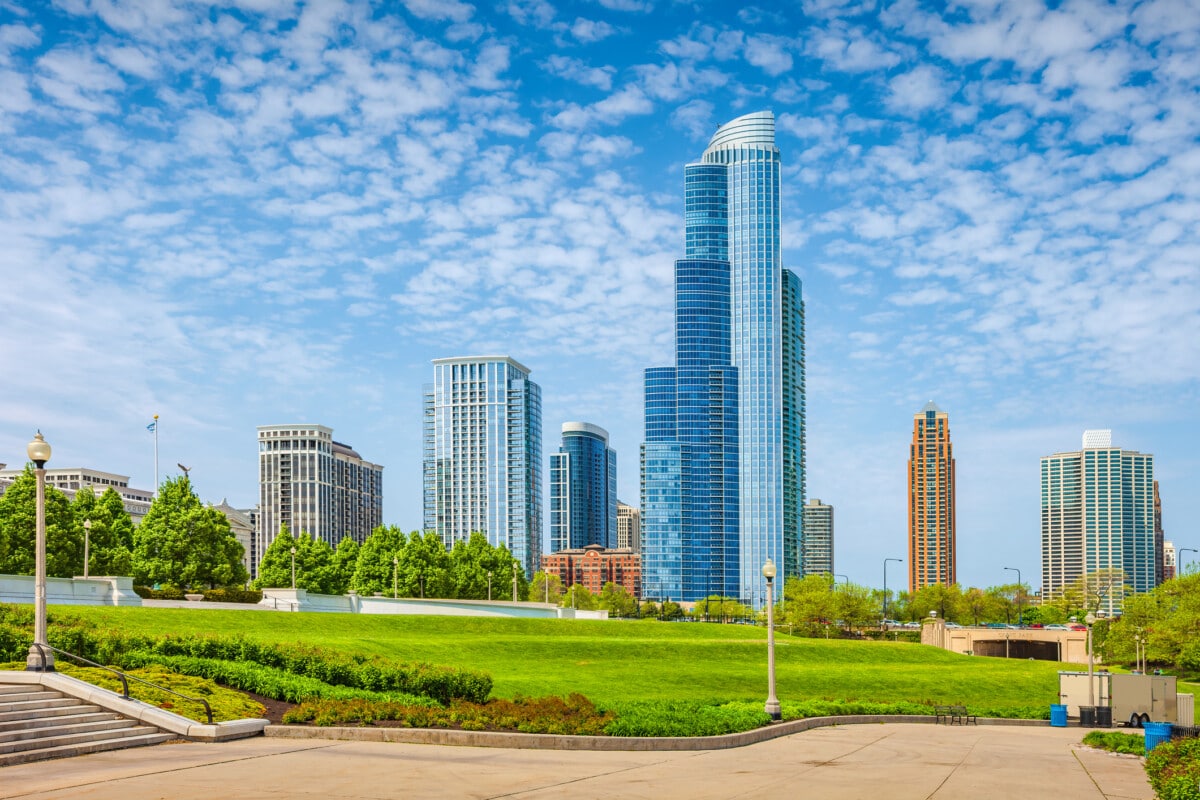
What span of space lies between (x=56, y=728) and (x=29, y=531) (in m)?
56.7

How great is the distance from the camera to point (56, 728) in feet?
69.1

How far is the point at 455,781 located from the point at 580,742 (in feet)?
21.6

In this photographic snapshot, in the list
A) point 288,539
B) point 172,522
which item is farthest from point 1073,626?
point 172,522

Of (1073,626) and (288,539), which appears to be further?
(1073,626)

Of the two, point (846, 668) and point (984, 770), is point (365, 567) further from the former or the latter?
point (984, 770)

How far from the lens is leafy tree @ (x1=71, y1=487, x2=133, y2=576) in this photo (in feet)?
243

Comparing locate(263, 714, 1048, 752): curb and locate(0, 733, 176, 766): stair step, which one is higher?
locate(0, 733, 176, 766): stair step

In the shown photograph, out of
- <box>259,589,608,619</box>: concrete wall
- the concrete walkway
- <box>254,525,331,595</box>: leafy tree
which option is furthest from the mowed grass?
<box>254,525,331,595</box>: leafy tree

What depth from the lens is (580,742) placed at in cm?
2434

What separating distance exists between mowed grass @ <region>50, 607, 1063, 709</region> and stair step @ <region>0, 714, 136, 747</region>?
52.7 ft

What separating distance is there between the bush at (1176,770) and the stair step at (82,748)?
64.4ft

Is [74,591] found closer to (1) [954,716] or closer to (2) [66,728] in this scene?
(2) [66,728]

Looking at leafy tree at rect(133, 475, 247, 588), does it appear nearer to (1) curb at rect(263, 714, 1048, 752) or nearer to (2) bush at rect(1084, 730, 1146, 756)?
(1) curb at rect(263, 714, 1048, 752)

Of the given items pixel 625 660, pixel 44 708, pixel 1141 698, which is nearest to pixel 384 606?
pixel 625 660
